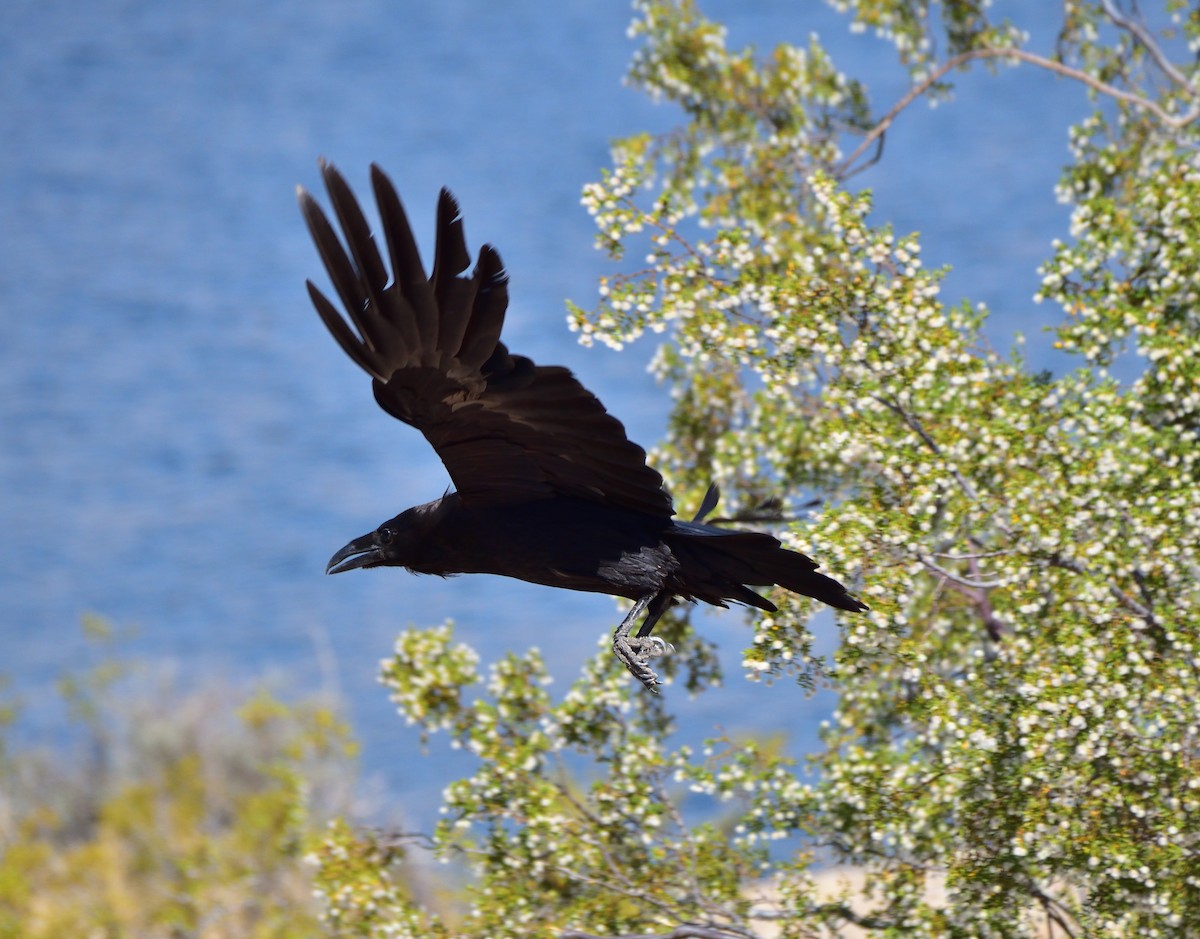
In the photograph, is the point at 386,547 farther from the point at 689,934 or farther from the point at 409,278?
the point at 689,934

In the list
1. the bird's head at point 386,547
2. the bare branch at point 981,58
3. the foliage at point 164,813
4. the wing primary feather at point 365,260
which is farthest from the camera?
the foliage at point 164,813

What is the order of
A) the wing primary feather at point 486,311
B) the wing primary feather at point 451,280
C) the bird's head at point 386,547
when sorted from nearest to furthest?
the wing primary feather at point 451,280 → the wing primary feather at point 486,311 → the bird's head at point 386,547

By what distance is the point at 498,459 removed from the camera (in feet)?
14.0

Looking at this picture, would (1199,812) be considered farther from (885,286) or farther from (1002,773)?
(885,286)

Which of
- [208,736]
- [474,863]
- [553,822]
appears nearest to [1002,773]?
[553,822]

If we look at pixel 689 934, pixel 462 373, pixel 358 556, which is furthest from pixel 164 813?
pixel 462 373

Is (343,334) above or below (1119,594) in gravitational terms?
below

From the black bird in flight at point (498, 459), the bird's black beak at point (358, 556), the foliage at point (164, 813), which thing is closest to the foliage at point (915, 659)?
the black bird in flight at point (498, 459)

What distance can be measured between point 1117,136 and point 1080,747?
4.78m

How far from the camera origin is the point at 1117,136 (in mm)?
8500

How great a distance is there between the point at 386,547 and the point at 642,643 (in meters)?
0.91

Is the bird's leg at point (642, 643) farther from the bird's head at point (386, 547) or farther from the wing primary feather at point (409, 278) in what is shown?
the wing primary feather at point (409, 278)

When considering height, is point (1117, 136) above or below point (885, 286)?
above

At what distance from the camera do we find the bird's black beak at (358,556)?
4.67 metres
